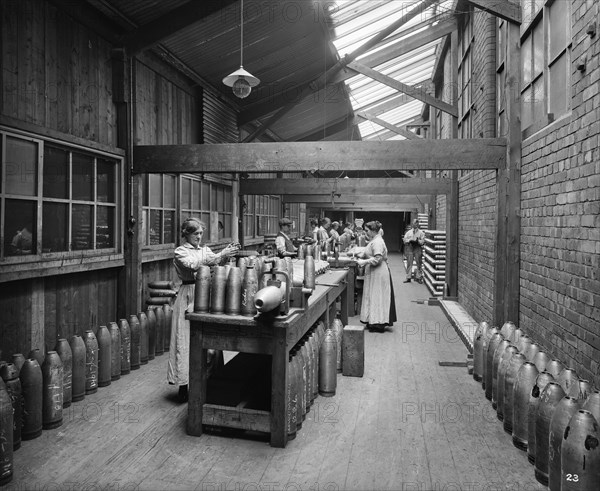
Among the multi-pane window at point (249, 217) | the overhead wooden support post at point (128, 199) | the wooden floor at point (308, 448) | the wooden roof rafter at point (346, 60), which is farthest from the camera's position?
the multi-pane window at point (249, 217)

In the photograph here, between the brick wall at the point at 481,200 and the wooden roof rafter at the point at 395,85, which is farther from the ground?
the wooden roof rafter at the point at 395,85

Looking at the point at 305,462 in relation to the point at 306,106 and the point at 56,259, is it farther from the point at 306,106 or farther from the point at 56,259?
the point at 306,106

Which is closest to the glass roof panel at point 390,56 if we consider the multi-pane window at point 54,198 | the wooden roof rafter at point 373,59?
the wooden roof rafter at point 373,59

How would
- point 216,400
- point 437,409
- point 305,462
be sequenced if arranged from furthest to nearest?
1. point 437,409
2. point 216,400
3. point 305,462

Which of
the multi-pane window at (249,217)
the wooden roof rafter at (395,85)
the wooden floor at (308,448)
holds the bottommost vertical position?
the wooden floor at (308,448)

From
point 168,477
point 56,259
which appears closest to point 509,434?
point 168,477

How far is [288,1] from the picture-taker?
683cm

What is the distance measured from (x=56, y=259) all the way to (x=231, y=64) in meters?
5.06

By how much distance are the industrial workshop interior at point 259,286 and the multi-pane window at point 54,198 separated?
28 mm

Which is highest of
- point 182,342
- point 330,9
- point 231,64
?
point 330,9

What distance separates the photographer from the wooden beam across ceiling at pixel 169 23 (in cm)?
583

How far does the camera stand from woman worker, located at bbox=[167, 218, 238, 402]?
4441 millimetres

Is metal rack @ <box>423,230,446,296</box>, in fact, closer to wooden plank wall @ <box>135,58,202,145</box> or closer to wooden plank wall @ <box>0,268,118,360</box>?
wooden plank wall @ <box>135,58,202,145</box>

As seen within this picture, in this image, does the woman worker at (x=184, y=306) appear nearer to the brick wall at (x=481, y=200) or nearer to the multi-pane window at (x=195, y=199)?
the multi-pane window at (x=195, y=199)
